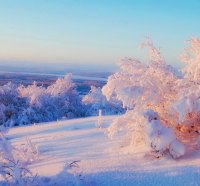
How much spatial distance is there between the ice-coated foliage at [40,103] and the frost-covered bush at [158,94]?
1509 centimetres

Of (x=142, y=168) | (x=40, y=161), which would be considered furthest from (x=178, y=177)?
(x=40, y=161)

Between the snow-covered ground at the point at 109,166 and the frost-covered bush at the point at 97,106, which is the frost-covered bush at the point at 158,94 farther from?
the frost-covered bush at the point at 97,106

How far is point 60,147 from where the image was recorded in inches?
298

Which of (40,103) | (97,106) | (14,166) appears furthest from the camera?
(97,106)

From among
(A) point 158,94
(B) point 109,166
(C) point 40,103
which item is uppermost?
(A) point 158,94

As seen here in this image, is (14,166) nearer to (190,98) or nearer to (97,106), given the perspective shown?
(190,98)

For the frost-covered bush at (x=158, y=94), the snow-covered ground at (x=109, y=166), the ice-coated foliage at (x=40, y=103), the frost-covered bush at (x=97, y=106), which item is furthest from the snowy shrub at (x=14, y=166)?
the frost-covered bush at (x=97, y=106)

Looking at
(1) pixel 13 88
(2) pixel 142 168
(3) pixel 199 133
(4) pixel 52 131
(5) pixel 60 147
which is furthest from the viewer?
(1) pixel 13 88

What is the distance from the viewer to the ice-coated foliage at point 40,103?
2242cm

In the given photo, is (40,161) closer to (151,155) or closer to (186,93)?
(151,155)

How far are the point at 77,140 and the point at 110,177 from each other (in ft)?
7.65

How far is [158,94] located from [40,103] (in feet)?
57.0

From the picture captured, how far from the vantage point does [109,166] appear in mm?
6012

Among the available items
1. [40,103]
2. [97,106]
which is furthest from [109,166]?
[97,106]
